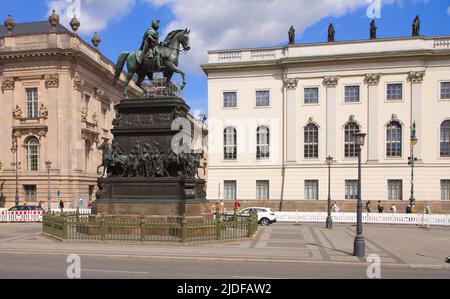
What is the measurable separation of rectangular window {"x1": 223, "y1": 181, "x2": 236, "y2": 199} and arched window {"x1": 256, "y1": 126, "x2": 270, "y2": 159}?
4477mm

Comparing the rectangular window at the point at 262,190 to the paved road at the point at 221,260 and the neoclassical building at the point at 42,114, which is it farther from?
the paved road at the point at 221,260

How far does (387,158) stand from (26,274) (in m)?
41.2

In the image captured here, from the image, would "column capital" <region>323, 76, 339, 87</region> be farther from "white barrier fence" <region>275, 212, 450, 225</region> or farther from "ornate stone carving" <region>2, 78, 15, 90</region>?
"ornate stone carving" <region>2, 78, 15, 90</region>

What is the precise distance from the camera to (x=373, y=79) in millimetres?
45844

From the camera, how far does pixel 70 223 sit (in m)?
19.0

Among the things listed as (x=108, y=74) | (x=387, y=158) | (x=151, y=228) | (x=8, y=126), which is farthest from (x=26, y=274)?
(x=108, y=74)

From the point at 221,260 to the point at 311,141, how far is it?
35018mm

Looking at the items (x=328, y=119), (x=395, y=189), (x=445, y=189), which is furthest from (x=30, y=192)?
(x=445, y=189)

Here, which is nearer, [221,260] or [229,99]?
[221,260]

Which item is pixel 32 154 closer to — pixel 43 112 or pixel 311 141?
pixel 43 112

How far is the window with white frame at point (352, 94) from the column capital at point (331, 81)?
145cm

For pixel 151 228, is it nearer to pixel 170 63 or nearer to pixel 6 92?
pixel 170 63

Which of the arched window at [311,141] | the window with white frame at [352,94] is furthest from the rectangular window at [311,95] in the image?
the window with white frame at [352,94]

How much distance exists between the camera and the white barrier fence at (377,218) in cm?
3300
